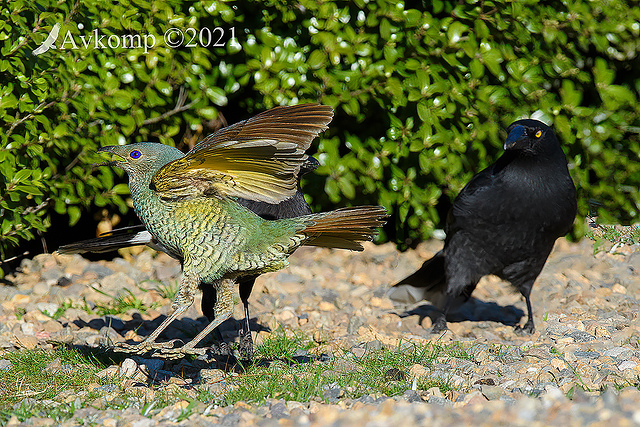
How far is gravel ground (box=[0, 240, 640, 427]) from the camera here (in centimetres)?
298

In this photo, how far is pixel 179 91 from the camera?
246 inches

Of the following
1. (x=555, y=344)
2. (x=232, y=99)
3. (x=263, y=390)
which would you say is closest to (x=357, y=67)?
(x=232, y=99)

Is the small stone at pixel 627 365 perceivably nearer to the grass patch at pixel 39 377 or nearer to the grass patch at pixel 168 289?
the grass patch at pixel 39 377

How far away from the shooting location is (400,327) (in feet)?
18.1

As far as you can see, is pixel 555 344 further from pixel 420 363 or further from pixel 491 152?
pixel 491 152

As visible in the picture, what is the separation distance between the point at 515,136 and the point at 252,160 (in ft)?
7.17

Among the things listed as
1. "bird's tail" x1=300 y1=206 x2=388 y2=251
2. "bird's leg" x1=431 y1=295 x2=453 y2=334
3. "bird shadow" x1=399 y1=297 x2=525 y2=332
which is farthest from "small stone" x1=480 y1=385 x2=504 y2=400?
"bird shadow" x1=399 y1=297 x2=525 y2=332

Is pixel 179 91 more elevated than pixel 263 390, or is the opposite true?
pixel 179 91

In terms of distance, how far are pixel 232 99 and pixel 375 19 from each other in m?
1.63

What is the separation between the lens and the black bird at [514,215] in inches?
201

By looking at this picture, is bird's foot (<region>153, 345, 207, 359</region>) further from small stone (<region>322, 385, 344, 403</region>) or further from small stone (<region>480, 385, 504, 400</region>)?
small stone (<region>480, 385, 504, 400</region>)

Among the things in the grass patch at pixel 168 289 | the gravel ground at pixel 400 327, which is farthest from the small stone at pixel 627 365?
the grass patch at pixel 168 289

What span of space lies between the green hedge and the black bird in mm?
939

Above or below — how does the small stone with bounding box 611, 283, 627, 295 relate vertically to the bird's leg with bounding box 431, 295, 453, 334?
below
